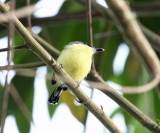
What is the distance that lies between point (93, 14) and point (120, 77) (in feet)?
2.76

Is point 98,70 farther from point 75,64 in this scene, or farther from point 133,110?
point 133,110

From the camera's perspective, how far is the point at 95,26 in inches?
137

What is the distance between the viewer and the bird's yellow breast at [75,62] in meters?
2.47

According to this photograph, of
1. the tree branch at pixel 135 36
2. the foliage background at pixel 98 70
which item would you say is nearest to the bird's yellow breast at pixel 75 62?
the foliage background at pixel 98 70

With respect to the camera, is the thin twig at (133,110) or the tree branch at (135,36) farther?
the thin twig at (133,110)

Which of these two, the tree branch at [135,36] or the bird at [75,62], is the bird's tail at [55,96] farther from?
the tree branch at [135,36]

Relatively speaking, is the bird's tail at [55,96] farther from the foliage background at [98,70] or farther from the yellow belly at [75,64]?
the yellow belly at [75,64]

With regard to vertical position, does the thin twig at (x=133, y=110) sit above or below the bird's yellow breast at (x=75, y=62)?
below

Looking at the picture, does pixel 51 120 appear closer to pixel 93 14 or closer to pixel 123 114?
pixel 123 114

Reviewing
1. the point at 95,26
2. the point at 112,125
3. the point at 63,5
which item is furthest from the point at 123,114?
the point at 112,125

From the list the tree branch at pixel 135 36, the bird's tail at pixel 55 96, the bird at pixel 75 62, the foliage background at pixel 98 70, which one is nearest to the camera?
the tree branch at pixel 135 36

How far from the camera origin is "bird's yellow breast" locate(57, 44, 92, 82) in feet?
8.11

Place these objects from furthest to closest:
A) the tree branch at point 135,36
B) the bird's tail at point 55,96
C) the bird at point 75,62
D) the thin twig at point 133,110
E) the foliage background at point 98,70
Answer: the foliage background at point 98,70 < the bird's tail at point 55,96 < the bird at point 75,62 < the thin twig at point 133,110 < the tree branch at point 135,36

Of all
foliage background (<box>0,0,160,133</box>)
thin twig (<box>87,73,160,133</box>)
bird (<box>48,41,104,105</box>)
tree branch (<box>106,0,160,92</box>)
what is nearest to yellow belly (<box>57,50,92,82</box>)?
bird (<box>48,41,104,105</box>)
